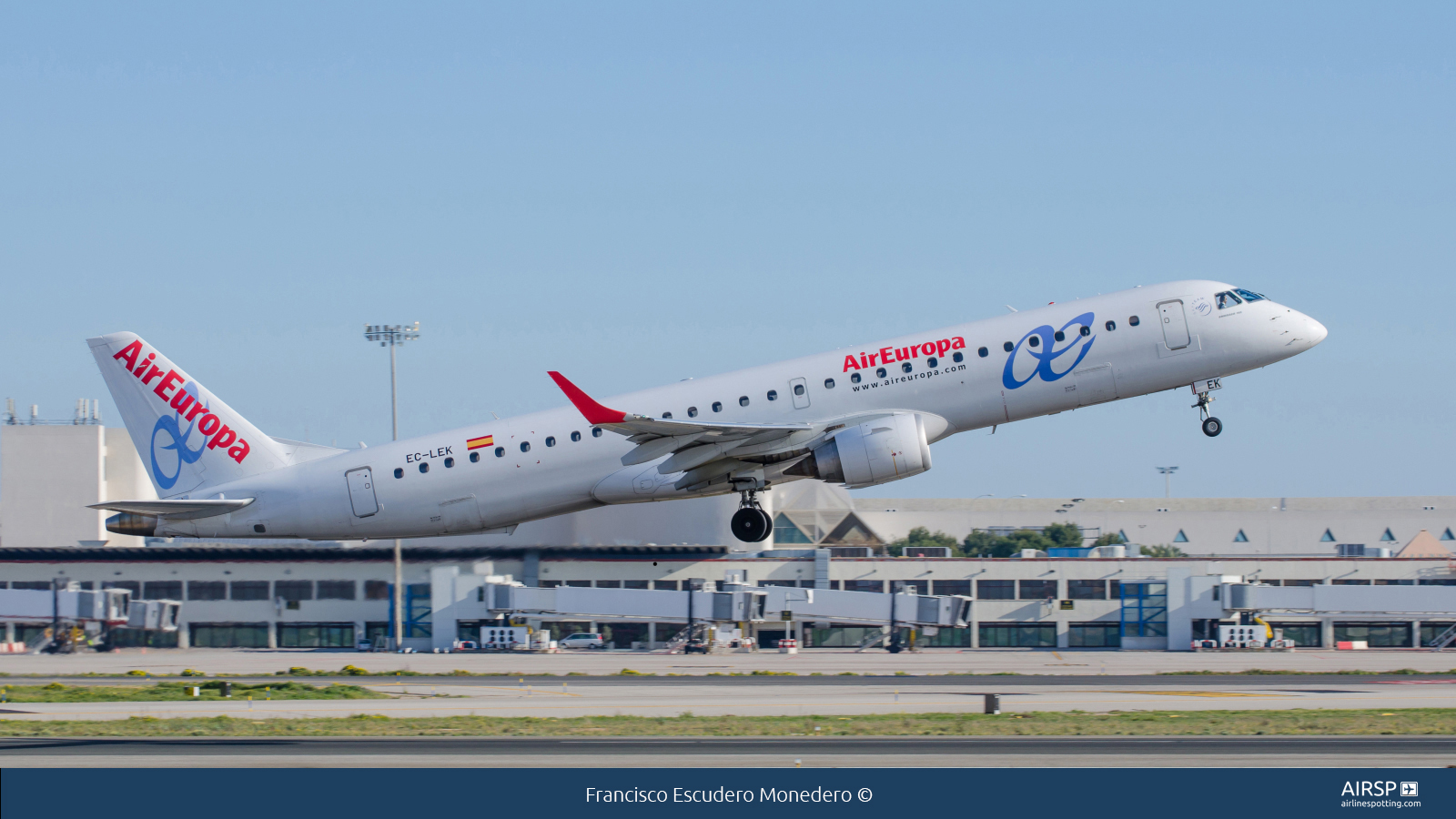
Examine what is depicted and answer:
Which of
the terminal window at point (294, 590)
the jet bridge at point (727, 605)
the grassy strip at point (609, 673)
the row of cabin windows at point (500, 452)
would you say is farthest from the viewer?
the terminal window at point (294, 590)

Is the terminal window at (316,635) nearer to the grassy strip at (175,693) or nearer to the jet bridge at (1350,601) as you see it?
the grassy strip at (175,693)

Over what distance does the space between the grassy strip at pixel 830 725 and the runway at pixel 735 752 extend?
993 millimetres

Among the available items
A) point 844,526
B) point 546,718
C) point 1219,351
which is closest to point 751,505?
point 546,718

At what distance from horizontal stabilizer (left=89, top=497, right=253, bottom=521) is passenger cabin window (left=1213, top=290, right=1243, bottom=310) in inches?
1091

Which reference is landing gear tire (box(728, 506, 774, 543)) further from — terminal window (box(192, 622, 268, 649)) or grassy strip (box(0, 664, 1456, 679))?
terminal window (box(192, 622, 268, 649))

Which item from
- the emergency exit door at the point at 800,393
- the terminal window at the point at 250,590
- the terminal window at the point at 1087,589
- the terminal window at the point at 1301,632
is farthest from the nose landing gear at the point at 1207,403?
the terminal window at the point at 250,590

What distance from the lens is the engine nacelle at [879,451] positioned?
37.1m

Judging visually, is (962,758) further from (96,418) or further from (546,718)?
(96,418)

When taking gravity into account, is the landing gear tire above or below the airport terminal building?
above

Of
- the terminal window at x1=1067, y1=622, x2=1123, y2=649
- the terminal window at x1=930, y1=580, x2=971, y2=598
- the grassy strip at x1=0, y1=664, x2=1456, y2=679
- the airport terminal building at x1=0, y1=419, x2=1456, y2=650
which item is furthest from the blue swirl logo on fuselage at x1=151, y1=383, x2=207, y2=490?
the terminal window at x1=930, y1=580, x2=971, y2=598

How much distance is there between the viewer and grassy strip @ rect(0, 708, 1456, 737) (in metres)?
30.8

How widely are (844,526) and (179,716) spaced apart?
101 metres

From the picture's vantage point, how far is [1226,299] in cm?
3778

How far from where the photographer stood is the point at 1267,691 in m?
41.3
